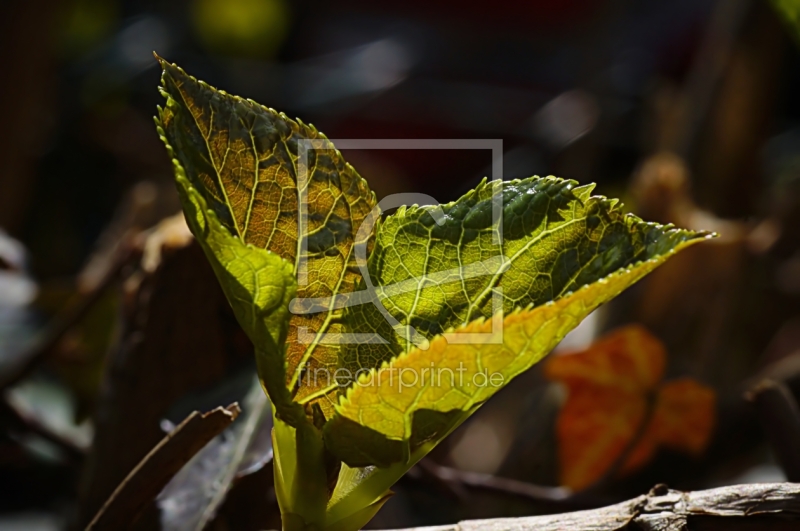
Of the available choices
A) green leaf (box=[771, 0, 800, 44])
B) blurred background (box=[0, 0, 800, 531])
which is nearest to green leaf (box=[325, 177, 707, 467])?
blurred background (box=[0, 0, 800, 531])

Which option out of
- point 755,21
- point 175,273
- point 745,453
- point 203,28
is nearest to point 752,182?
point 755,21

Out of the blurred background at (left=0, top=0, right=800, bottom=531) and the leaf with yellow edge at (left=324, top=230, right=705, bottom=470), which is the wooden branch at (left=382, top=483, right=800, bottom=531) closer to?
the leaf with yellow edge at (left=324, top=230, right=705, bottom=470)

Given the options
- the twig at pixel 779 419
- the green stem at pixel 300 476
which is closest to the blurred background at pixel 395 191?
the twig at pixel 779 419

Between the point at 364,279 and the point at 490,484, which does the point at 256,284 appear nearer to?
the point at 364,279

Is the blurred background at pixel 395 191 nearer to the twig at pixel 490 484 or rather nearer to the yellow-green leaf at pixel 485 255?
the twig at pixel 490 484

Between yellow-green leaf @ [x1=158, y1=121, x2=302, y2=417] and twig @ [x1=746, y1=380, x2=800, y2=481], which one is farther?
twig @ [x1=746, y1=380, x2=800, y2=481]

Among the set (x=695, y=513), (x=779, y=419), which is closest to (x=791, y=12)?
(x=779, y=419)

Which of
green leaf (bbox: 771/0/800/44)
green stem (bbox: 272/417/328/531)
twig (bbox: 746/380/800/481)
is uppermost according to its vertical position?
green leaf (bbox: 771/0/800/44)
